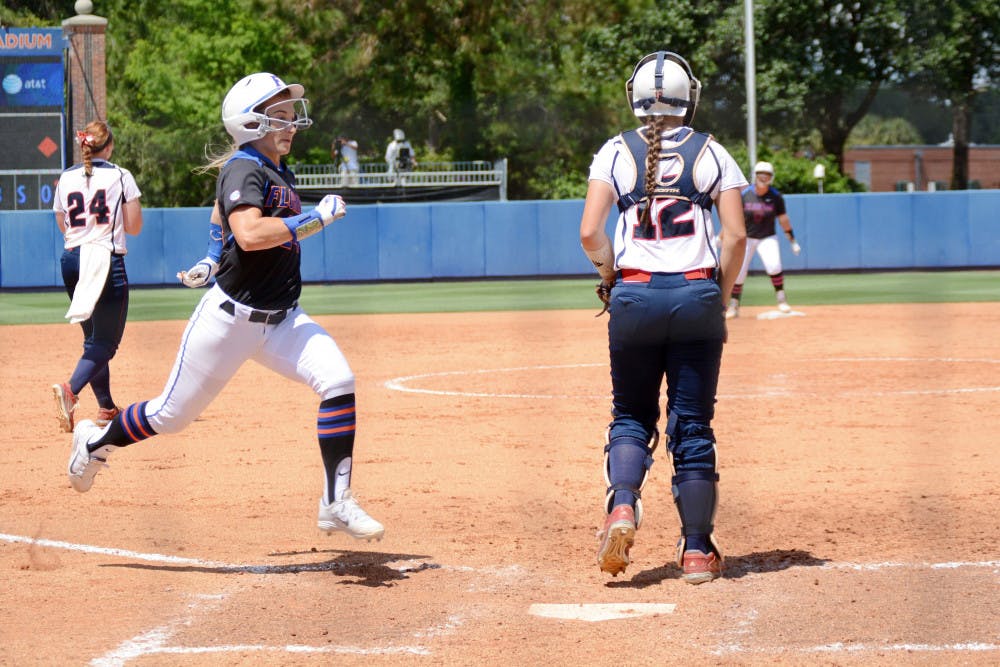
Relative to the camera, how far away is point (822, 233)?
92.0ft

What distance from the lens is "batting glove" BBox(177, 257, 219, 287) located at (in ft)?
19.6

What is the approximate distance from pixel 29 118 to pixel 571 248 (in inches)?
443

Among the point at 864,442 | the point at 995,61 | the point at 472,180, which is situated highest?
the point at 995,61

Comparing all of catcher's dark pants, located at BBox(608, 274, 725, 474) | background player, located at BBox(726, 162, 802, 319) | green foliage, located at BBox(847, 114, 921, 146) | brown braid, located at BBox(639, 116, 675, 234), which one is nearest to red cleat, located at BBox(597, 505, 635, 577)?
catcher's dark pants, located at BBox(608, 274, 725, 474)

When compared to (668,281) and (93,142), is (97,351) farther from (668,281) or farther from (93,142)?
(668,281)

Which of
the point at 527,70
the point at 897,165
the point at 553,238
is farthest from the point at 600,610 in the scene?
the point at 897,165

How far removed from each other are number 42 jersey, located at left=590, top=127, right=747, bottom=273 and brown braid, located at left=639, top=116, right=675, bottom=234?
0.02 metres

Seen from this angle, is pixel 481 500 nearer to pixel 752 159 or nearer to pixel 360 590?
A: pixel 360 590

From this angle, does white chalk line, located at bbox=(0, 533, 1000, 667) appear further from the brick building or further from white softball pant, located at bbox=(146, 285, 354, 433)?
the brick building

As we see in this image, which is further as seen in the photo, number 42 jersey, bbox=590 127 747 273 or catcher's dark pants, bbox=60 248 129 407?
catcher's dark pants, bbox=60 248 129 407

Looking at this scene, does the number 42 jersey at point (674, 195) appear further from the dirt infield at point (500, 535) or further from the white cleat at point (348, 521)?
the white cleat at point (348, 521)

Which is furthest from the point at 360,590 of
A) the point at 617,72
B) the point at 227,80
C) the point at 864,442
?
the point at 227,80

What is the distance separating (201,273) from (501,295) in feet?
61.0

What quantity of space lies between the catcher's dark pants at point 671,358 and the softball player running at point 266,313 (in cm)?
115
